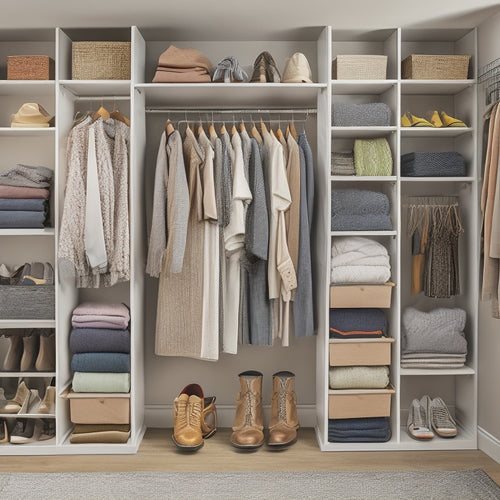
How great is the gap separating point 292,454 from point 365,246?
1222 millimetres

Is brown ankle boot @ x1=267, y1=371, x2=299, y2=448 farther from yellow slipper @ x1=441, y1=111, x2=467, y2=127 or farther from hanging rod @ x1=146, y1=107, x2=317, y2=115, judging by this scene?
yellow slipper @ x1=441, y1=111, x2=467, y2=127

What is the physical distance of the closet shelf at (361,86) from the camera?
343cm

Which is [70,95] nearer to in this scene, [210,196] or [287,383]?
[210,196]

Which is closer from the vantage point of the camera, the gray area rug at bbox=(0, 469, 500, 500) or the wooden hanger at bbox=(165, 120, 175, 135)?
the gray area rug at bbox=(0, 469, 500, 500)

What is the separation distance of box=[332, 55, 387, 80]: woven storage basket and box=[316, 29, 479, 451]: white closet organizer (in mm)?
50

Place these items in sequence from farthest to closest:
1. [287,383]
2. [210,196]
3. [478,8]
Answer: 1. [287,383]
2. [210,196]
3. [478,8]

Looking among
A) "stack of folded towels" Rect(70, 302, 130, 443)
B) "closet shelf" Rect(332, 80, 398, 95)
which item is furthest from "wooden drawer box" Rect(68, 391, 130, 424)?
"closet shelf" Rect(332, 80, 398, 95)

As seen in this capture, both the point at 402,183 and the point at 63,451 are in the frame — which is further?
the point at 402,183

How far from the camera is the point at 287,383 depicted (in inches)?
142

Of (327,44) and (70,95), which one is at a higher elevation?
(327,44)

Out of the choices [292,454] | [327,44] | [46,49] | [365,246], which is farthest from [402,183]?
[46,49]

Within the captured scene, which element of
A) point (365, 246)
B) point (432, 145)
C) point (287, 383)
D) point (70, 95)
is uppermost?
point (70, 95)

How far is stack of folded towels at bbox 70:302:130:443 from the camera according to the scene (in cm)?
341

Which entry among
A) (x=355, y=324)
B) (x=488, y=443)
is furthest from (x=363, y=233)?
(x=488, y=443)
